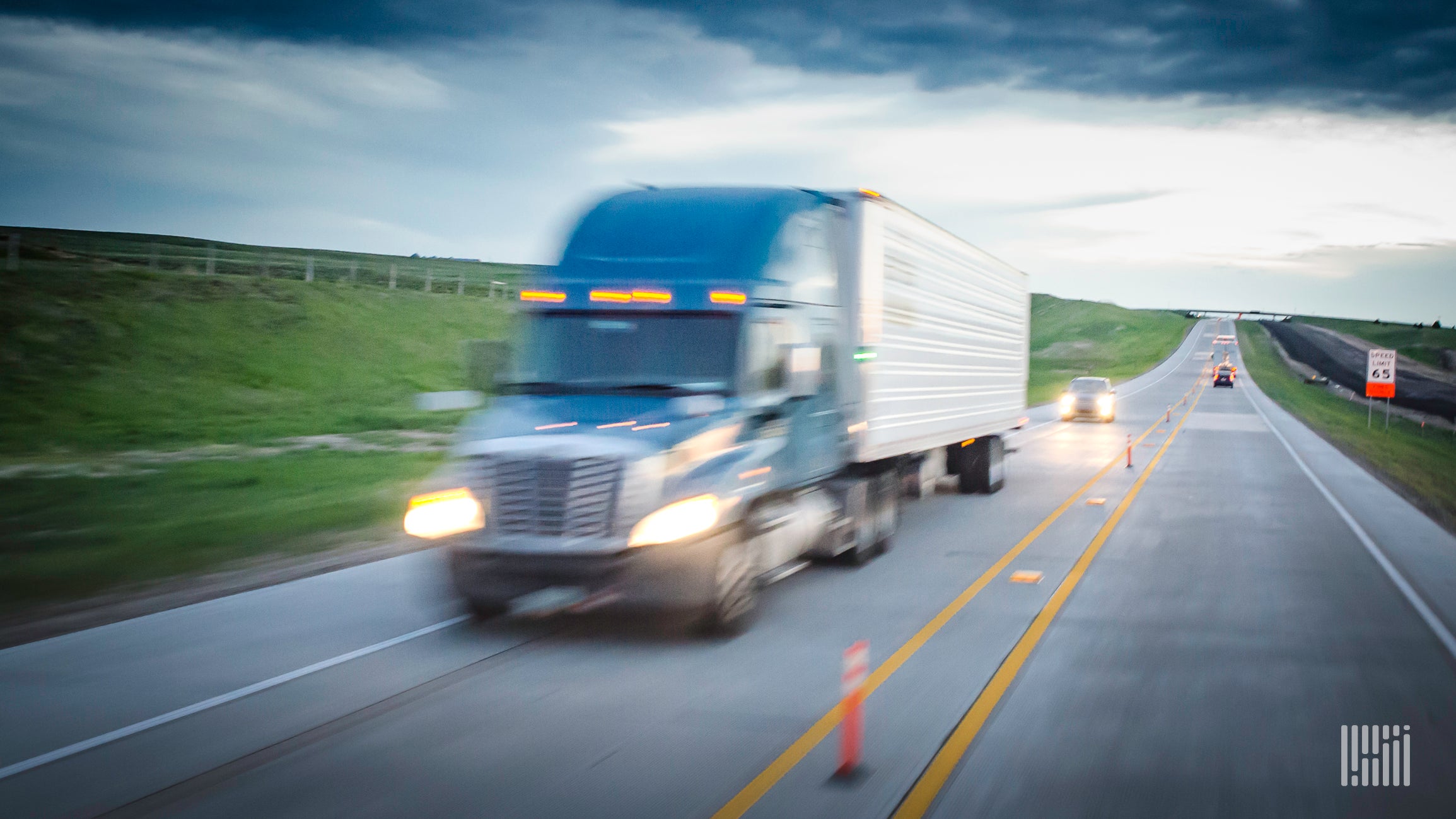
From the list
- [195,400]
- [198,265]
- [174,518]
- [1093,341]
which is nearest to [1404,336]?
[1093,341]

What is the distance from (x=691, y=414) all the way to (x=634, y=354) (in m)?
0.90

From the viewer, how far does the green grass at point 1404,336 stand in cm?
10650

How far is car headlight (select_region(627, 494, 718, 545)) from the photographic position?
24.5 feet

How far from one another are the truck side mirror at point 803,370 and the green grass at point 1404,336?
9629 centimetres

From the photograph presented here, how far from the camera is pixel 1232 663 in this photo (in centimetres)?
753

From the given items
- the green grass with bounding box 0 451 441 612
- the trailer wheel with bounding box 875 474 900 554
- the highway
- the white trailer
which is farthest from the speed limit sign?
the green grass with bounding box 0 451 441 612

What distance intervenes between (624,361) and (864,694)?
329 centimetres

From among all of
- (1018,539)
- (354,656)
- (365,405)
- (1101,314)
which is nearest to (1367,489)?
(1018,539)

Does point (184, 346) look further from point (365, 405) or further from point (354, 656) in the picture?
point (354, 656)

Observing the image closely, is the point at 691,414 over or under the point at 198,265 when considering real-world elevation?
under

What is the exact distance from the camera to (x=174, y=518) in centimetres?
1362

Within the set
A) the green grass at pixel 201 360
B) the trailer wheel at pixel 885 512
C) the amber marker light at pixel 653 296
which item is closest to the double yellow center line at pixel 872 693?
the trailer wheel at pixel 885 512

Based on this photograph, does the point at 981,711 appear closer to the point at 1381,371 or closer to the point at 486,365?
the point at 486,365

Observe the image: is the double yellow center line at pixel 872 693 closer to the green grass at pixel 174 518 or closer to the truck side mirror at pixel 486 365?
the truck side mirror at pixel 486 365
